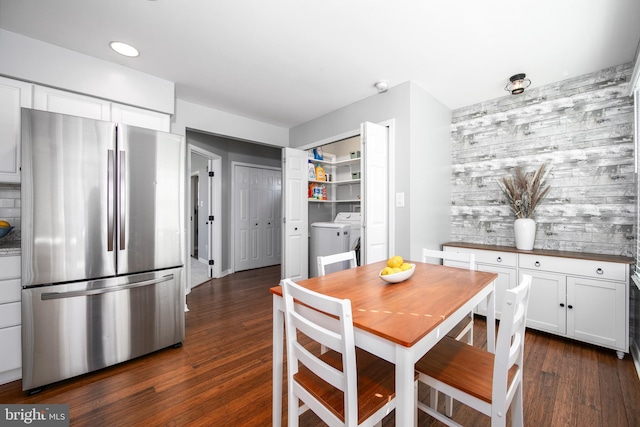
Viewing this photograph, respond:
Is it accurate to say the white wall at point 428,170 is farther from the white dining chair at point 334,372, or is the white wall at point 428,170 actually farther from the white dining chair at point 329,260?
the white dining chair at point 334,372

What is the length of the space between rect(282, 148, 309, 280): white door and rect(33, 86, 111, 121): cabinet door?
204 cm

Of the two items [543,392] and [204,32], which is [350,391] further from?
[204,32]

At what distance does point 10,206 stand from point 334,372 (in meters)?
3.09

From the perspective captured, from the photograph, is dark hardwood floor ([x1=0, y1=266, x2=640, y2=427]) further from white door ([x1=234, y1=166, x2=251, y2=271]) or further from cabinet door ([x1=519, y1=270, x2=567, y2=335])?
white door ([x1=234, y1=166, x2=251, y2=271])

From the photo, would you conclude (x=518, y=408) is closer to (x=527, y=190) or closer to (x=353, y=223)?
(x=527, y=190)

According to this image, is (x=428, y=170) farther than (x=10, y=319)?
Yes

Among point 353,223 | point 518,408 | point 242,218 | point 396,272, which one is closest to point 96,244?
point 396,272

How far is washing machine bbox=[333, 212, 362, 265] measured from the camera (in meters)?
3.91

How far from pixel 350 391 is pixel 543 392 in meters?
1.70

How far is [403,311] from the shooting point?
3.52 ft

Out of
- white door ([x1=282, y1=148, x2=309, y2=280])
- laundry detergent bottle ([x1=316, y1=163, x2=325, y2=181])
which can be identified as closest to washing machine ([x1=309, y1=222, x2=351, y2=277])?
white door ([x1=282, y1=148, x2=309, y2=280])

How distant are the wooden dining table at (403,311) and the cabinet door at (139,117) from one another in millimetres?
2416

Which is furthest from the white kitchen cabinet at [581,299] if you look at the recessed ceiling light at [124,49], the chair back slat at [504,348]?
the recessed ceiling light at [124,49]

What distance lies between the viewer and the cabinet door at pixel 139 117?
8.31ft
